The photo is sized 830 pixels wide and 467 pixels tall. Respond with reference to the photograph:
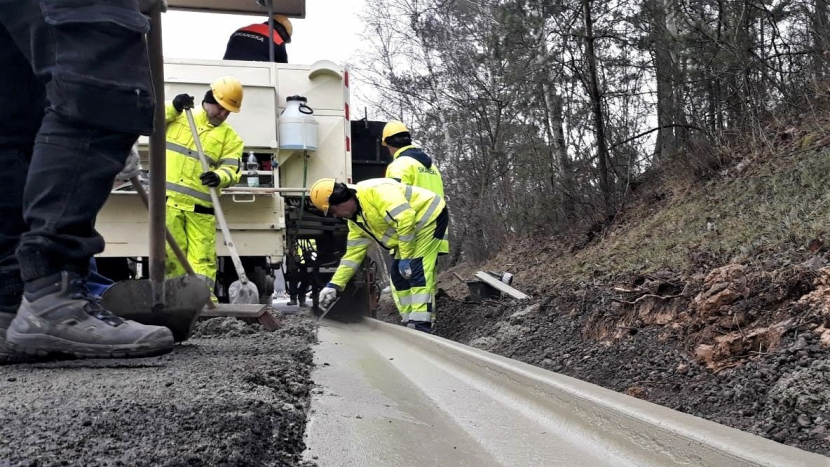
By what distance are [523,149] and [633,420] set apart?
340 inches

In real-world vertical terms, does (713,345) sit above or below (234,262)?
below

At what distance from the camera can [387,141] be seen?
7.05 m

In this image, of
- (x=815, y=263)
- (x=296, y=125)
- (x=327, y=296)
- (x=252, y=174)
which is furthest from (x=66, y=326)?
(x=296, y=125)

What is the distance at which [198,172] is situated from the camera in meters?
5.47

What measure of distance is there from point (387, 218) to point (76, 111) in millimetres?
3840

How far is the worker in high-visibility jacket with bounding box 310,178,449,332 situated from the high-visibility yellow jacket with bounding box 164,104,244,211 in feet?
2.57

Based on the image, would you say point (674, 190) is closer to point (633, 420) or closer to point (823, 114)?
point (823, 114)

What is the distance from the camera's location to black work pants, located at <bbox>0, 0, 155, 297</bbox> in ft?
6.29

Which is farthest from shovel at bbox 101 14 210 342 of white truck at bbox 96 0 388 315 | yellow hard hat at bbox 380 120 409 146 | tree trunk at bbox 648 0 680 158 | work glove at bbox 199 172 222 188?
tree trunk at bbox 648 0 680 158

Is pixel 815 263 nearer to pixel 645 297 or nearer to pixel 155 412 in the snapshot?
pixel 645 297

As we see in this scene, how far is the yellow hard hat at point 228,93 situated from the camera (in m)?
5.47

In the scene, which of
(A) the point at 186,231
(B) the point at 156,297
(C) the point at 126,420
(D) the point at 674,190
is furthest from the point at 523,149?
(C) the point at 126,420

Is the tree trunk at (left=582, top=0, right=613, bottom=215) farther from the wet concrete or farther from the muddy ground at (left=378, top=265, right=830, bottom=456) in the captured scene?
the wet concrete

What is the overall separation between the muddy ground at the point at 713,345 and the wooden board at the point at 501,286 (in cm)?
110
